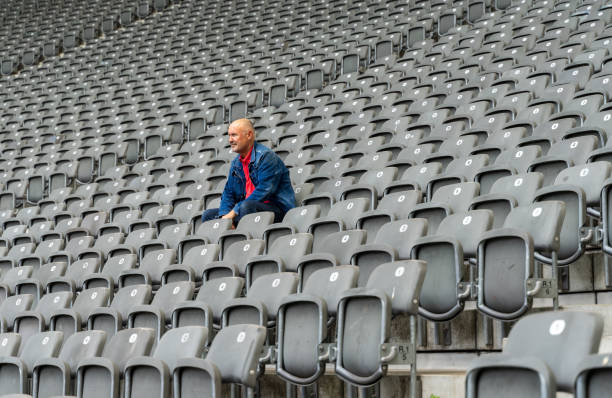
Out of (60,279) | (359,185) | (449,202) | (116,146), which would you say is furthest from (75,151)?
(449,202)

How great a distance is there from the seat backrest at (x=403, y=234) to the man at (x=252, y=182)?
1413 millimetres

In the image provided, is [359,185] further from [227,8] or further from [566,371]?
[227,8]

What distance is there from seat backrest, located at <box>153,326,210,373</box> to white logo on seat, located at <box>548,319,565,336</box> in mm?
1471

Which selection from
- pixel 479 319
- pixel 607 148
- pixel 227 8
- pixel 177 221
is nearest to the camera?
pixel 479 319

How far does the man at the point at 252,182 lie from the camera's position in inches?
203

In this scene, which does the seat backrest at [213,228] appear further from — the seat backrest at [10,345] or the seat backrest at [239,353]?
the seat backrest at [239,353]

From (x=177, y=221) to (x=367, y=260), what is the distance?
2.39 m

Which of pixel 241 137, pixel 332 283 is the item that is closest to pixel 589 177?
pixel 332 283

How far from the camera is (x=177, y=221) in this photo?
5680mm

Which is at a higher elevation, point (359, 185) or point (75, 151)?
point (359, 185)

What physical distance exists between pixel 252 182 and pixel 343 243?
142 cm

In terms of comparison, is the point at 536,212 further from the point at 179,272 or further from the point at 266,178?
the point at 266,178

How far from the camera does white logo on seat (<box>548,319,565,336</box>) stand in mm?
2189

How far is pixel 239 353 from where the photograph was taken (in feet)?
9.73
